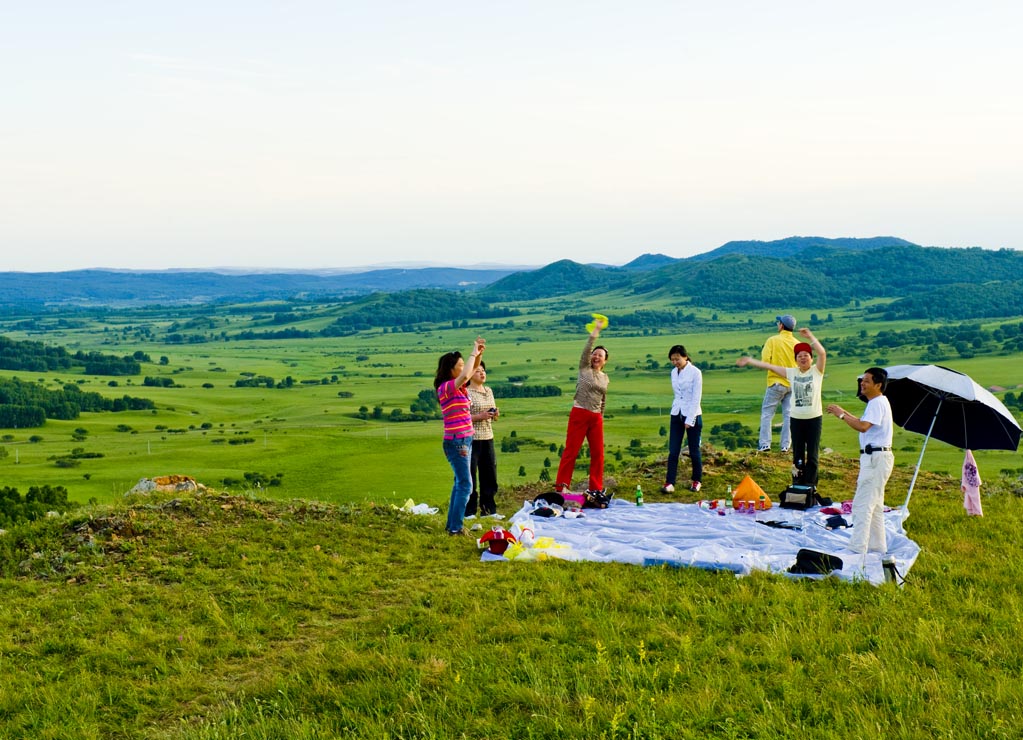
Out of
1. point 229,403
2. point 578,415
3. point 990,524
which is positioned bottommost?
point 229,403

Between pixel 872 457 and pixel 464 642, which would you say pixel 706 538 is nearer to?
pixel 872 457

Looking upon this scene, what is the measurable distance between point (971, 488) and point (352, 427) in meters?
95.4

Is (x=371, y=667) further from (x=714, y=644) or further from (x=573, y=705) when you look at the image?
(x=714, y=644)

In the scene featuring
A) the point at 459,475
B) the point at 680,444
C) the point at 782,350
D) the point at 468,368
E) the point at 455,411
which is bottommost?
the point at 680,444

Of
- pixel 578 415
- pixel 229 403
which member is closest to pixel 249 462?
pixel 229 403

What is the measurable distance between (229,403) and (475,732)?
134 m

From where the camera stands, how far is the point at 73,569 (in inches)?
380

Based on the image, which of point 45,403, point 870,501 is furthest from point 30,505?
point 45,403

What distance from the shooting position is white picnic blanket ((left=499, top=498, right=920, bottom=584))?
9.47 m

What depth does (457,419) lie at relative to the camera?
11250 millimetres

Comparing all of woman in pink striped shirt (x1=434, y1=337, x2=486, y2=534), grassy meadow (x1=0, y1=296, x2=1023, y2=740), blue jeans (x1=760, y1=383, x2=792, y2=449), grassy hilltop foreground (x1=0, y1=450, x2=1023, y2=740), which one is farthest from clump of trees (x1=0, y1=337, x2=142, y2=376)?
grassy hilltop foreground (x1=0, y1=450, x2=1023, y2=740)

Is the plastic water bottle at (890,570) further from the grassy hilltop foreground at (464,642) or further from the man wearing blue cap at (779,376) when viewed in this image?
the man wearing blue cap at (779,376)

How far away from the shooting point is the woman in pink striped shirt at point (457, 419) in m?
11.2

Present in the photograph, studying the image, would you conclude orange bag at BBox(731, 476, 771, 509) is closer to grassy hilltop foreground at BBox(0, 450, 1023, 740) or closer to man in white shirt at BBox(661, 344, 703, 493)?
man in white shirt at BBox(661, 344, 703, 493)
